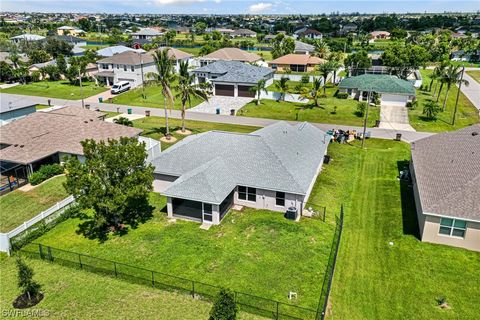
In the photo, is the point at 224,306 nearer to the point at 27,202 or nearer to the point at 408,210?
the point at 408,210

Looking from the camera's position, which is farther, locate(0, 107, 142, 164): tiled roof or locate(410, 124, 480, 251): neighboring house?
locate(0, 107, 142, 164): tiled roof

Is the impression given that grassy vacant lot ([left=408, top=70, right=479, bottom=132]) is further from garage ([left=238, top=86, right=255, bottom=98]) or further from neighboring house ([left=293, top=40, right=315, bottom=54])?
neighboring house ([left=293, top=40, right=315, bottom=54])

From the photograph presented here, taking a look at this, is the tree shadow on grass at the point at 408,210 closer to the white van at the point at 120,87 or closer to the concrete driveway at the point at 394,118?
the concrete driveway at the point at 394,118

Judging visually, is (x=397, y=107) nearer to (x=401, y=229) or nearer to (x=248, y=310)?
(x=401, y=229)

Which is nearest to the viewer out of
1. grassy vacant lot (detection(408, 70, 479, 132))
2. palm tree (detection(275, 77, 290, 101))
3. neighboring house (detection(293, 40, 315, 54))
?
grassy vacant lot (detection(408, 70, 479, 132))

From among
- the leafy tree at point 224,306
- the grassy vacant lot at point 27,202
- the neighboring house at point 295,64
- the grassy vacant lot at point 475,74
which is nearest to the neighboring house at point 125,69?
the neighboring house at point 295,64

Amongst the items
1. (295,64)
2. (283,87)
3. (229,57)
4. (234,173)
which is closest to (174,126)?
(283,87)

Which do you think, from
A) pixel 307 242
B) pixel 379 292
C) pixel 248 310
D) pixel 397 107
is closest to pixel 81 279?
pixel 248 310

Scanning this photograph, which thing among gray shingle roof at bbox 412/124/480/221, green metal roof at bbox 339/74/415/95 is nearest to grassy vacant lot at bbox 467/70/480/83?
green metal roof at bbox 339/74/415/95
